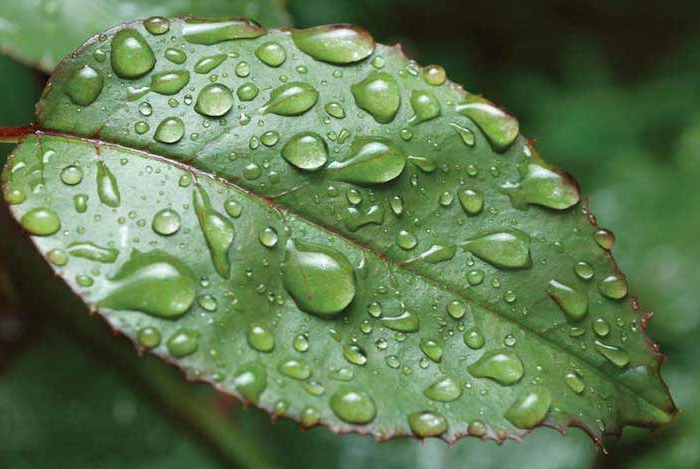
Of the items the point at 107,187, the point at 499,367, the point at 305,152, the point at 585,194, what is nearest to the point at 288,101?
the point at 305,152

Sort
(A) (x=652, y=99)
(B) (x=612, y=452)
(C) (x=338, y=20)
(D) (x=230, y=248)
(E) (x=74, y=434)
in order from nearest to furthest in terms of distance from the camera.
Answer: (D) (x=230, y=248) → (E) (x=74, y=434) → (B) (x=612, y=452) → (C) (x=338, y=20) → (A) (x=652, y=99)

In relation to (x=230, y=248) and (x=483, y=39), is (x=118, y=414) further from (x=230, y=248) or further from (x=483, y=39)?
(x=483, y=39)

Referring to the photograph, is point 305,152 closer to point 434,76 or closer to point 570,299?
point 434,76

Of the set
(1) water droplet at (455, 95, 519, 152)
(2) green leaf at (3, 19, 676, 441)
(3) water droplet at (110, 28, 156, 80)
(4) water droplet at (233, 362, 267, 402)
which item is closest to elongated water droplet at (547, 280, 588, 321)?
(2) green leaf at (3, 19, 676, 441)

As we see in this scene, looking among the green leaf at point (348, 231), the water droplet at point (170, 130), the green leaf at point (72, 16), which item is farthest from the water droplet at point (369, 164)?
the green leaf at point (72, 16)

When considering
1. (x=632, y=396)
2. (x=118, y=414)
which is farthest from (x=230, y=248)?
(x=118, y=414)

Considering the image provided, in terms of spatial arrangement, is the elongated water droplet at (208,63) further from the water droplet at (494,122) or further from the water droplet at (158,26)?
the water droplet at (494,122)
